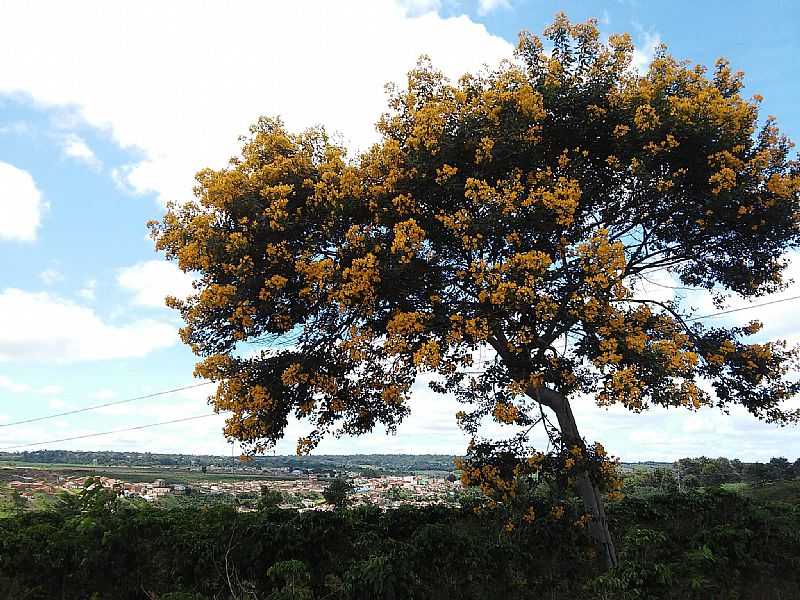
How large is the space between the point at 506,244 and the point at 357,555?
643cm

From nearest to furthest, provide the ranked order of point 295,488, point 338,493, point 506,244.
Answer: point 506,244 < point 338,493 < point 295,488

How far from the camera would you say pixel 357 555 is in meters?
11.5

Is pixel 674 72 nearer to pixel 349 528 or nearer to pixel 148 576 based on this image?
pixel 349 528

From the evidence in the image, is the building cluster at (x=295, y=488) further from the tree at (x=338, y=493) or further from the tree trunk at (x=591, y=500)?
the tree trunk at (x=591, y=500)

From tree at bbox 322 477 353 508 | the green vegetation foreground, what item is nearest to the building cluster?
tree at bbox 322 477 353 508

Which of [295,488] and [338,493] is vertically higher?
[338,493]

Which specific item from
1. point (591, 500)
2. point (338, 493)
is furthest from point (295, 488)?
point (591, 500)

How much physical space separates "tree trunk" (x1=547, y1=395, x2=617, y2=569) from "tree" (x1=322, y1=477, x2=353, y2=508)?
20.2 feet

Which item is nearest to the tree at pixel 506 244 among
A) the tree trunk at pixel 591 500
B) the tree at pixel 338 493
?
the tree trunk at pixel 591 500

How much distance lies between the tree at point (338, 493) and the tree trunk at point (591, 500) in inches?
243

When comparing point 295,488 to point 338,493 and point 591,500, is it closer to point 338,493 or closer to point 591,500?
point 338,493

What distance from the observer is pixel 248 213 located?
11.9 meters

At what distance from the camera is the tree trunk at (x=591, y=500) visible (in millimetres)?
11938

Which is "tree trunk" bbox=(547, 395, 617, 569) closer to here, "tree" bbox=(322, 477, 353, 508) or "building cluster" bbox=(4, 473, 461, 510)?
"building cluster" bbox=(4, 473, 461, 510)
